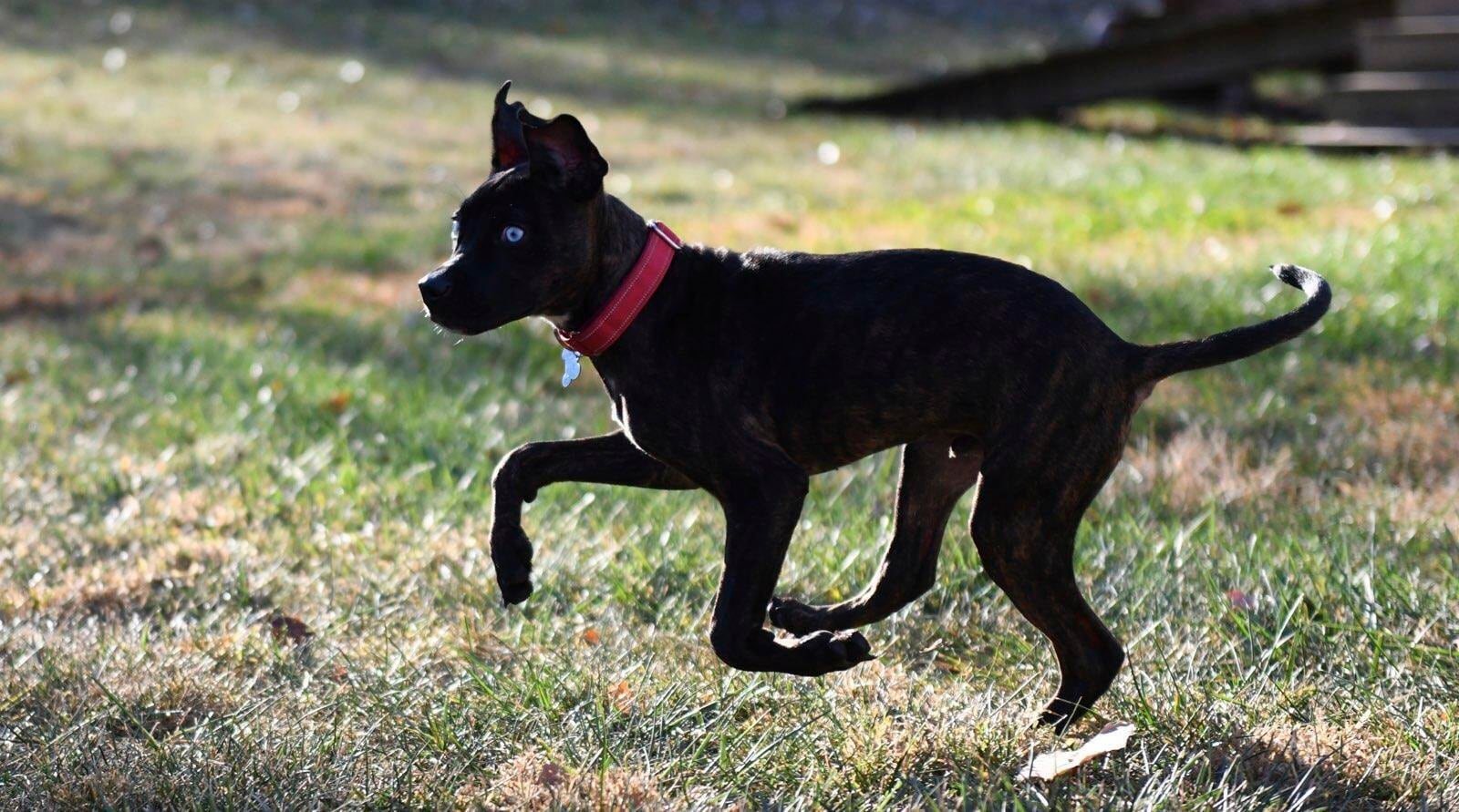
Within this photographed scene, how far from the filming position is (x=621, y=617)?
4191 millimetres

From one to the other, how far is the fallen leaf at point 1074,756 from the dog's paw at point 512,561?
115 centimetres

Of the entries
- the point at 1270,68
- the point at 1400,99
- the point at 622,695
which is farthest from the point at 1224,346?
the point at 1270,68

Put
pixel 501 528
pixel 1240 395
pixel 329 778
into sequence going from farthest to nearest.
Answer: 1. pixel 1240 395
2. pixel 501 528
3. pixel 329 778

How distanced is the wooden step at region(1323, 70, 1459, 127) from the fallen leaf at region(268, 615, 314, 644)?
10.5 metres

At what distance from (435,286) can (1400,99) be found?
10808mm

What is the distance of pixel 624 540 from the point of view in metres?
4.66

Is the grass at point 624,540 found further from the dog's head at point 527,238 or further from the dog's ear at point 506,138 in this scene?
the dog's ear at point 506,138

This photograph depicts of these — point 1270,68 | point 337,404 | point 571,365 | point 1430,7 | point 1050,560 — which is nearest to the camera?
point 1050,560

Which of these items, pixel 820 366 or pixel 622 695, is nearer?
pixel 820 366

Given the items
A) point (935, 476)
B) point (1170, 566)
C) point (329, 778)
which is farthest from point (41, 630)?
point (1170, 566)

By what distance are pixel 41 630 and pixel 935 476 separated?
2.36 m

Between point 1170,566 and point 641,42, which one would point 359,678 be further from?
point 641,42

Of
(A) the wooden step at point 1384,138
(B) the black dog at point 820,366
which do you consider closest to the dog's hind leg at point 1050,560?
(B) the black dog at point 820,366

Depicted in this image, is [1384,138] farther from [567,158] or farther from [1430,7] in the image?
[567,158]
